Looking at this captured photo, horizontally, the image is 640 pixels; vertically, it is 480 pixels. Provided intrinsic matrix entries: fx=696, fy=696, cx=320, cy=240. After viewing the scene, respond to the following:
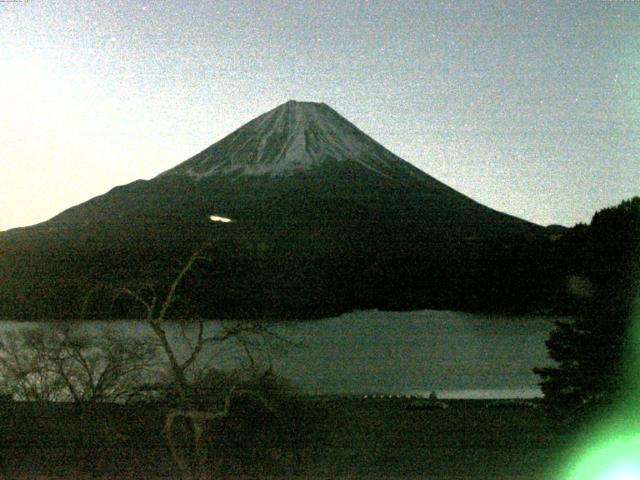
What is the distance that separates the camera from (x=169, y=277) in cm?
446

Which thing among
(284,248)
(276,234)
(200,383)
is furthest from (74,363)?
(276,234)

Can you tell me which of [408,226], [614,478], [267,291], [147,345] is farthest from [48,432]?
[408,226]

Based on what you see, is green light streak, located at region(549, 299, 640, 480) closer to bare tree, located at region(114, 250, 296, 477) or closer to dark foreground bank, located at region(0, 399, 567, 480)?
dark foreground bank, located at region(0, 399, 567, 480)

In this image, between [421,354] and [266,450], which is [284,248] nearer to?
[421,354]

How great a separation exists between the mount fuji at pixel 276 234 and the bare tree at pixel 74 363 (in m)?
0.21

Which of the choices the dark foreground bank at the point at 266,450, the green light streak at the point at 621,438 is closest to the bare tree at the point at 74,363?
the dark foreground bank at the point at 266,450

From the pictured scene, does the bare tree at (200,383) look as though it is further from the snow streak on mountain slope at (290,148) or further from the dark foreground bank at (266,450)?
the snow streak on mountain slope at (290,148)

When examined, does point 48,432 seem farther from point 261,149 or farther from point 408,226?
point 261,149

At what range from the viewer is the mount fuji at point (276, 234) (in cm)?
513

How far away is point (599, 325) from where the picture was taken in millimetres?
3861

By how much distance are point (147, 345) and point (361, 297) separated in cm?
957

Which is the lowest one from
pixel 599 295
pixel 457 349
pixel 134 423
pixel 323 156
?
pixel 457 349

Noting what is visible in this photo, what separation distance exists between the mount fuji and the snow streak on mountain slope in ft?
0.41

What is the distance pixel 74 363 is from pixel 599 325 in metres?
3.12
